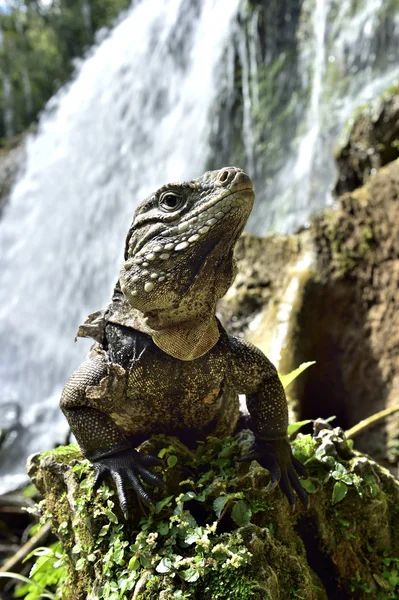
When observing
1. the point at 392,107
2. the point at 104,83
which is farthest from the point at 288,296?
the point at 104,83

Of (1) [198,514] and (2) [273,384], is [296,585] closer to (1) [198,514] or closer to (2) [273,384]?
(1) [198,514]

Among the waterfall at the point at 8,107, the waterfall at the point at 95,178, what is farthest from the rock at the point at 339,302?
the waterfall at the point at 8,107

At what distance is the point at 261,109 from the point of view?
13.4 metres

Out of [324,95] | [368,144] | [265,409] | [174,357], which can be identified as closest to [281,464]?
[265,409]

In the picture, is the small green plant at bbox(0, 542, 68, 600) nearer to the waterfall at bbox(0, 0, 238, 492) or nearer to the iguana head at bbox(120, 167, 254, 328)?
the iguana head at bbox(120, 167, 254, 328)

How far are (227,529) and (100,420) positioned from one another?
0.75m

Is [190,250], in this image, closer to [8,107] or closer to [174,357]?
[174,357]

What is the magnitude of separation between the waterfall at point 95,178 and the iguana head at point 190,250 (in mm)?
8166

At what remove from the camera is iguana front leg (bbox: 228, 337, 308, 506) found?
8.18 ft

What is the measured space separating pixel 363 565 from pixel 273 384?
0.99 metres

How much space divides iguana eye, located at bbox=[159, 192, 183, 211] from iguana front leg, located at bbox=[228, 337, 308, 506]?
76 cm

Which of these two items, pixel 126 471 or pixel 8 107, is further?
pixel 8 107

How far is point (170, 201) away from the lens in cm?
233

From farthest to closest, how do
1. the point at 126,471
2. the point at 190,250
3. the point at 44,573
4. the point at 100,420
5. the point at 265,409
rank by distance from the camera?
the point at 44,573 → the point at 265,409 → the point at 100,420 → the point at 126,471 → the point at 190,250
